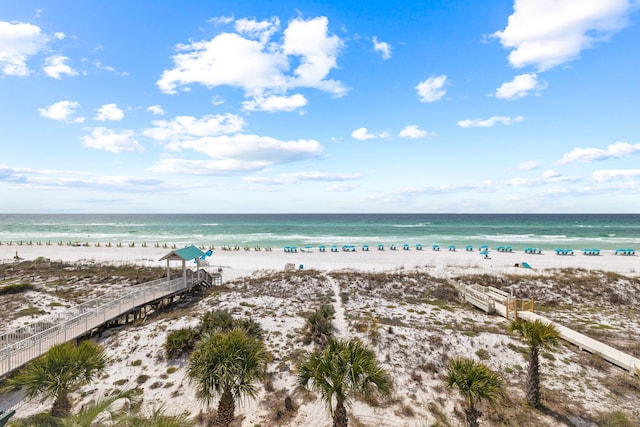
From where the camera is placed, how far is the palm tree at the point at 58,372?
748 centimetres

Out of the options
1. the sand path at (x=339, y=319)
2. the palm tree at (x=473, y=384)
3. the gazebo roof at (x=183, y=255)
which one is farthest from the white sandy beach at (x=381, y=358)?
the gazebo roof at (x=183, y=255)

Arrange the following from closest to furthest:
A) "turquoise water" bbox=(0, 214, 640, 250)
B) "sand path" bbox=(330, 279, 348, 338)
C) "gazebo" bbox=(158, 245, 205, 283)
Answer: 1. "sand path" bbox=(330, 279, 348, 338)
2. "gazebo" bbox=(158, 245, 205, 283)
3. "turquoise water" bbox=(0, 214, 640, 250)

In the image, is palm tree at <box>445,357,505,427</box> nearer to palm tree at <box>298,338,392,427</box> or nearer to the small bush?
palm tree at <box>298,338,392,427</box>

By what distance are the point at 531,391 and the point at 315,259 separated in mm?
30268

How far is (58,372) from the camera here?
7711 millimetres

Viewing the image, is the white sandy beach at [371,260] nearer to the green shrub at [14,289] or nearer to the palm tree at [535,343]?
the green shrub at [14,289]

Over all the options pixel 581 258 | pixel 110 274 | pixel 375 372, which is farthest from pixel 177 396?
pixel 581 258

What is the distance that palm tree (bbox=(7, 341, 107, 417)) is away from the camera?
7477 millimetres

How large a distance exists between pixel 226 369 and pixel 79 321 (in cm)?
1094

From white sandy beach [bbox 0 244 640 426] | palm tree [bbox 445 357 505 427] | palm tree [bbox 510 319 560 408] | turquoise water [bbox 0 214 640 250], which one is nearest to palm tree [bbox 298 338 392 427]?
palm tree [bbox 445 357 505 427]

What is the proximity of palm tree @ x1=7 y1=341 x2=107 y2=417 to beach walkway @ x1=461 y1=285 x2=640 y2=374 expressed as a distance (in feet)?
46.3

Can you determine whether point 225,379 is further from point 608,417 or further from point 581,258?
point 581,258

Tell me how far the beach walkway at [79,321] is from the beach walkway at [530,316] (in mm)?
19071

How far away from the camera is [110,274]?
2797 centimetres
